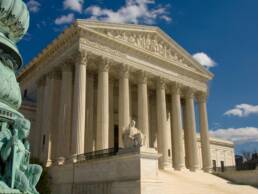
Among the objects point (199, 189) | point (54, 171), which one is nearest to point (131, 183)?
point (199, 189)

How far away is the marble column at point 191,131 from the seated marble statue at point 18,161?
3006 cm

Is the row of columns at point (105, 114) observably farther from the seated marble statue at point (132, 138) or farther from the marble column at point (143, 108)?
the seated marble statue at point (132, 138)

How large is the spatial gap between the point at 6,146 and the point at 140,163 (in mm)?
14130

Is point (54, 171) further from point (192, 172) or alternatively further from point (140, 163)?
point (192, 172)

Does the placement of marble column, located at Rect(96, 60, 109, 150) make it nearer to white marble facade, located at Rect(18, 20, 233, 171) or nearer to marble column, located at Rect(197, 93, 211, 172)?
white marble facade, located at Rect(18, 20, 233, 171)

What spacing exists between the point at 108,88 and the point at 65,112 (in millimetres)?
5402

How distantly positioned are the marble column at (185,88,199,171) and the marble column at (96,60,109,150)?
11722 mm

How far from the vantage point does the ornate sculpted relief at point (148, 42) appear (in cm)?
3069

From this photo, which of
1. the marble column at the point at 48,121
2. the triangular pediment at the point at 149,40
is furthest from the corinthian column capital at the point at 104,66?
the marble column at the point at 48,121

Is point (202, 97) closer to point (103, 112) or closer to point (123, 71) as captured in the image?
point (123, 71)

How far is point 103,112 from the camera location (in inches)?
1065

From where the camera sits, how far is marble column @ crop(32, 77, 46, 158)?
101 feet

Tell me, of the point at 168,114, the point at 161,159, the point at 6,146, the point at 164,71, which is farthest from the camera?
the point at 168,114

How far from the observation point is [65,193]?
23734 mm
